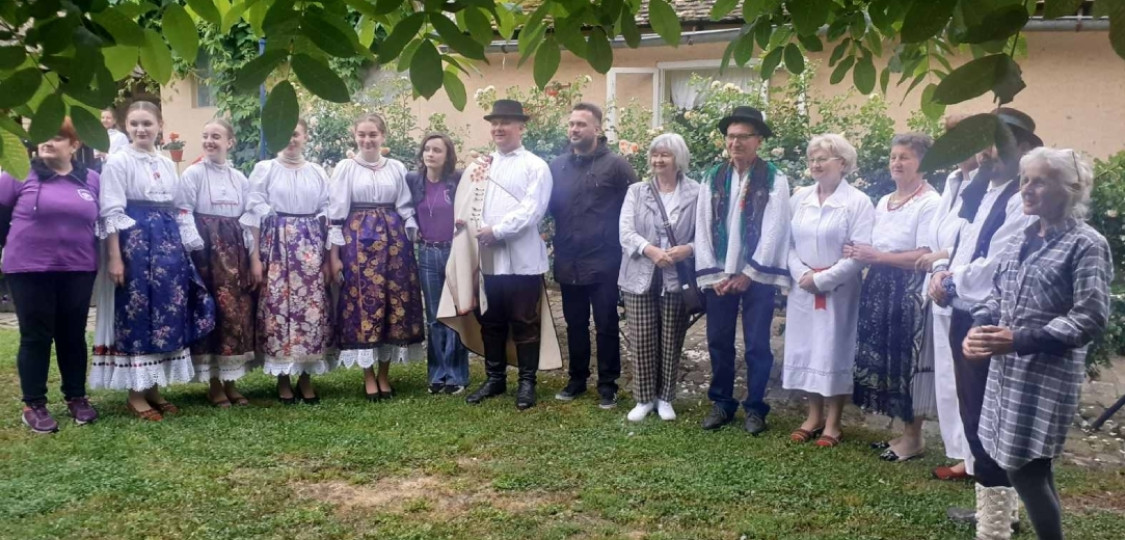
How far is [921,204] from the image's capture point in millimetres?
5371

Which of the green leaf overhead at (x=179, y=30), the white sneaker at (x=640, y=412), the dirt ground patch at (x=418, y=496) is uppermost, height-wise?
the green leaf overhead at (x=179, y=30)

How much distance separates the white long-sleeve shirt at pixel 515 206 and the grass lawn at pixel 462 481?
995 millimetres

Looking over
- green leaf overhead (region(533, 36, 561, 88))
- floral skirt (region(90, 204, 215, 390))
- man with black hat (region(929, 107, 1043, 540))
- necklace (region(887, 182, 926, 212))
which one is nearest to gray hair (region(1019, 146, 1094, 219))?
man with black hat (region(929, 107, 1043, 540))

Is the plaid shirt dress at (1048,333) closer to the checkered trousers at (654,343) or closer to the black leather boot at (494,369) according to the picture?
the checkered trousers at (654,343)

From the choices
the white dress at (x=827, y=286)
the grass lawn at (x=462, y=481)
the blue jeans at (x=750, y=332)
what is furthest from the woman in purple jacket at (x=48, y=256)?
the white dress at (x=827, y=286)

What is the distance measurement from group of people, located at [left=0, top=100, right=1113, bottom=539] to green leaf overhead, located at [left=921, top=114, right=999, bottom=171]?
2.19 meters

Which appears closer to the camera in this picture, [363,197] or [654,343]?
[654,343]

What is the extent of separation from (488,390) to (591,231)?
140 cm

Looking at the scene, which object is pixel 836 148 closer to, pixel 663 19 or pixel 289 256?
pixel 663 19

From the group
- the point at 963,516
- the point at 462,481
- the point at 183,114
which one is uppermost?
the point at 183,114

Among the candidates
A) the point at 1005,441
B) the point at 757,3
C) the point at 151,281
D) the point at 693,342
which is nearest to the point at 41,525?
the point at 151,281

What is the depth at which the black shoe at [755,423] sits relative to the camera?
6031mm

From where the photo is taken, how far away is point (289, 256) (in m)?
6.55

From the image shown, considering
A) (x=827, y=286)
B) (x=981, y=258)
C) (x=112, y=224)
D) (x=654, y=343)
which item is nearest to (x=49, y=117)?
(x=981, y=258)
